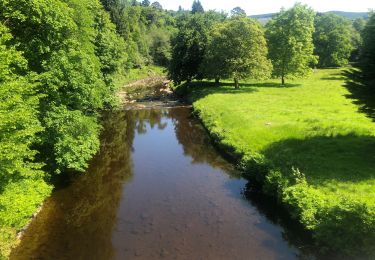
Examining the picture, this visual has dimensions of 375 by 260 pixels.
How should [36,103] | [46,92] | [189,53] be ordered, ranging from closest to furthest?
[36,103], [46,92], [189,53]

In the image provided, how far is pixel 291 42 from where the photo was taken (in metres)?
74.6

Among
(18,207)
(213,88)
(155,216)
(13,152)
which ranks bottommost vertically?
(155,216)

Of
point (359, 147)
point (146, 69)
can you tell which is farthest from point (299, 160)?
point (146, 69)

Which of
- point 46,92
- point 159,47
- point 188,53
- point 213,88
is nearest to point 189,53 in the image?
point 188,53

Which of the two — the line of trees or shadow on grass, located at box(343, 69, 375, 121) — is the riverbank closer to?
shadow on grass, located at box(343, 69, 375, 121)

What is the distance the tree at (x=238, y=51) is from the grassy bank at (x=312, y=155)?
1180 cm

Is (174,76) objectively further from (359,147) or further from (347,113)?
(359,147)

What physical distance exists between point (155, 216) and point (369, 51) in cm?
2098

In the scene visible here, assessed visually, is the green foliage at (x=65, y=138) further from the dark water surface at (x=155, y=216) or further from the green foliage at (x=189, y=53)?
the green foliage at (x=189, y=53)

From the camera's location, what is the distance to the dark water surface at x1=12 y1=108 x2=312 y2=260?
2142 centimetres

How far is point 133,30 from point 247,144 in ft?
341

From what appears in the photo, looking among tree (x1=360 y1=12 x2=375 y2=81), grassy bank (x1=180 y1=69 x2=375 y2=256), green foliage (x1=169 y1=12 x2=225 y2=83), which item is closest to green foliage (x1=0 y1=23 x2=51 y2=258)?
grassy bank (x1=180 y1=69 x2=375 y2=256)

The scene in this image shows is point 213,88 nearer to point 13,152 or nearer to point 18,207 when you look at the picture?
point 18,207

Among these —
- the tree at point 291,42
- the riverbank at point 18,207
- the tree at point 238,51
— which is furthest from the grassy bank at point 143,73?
the riverbank at point 18,207
